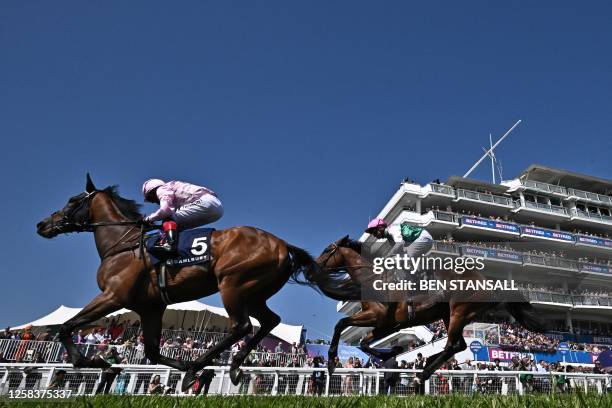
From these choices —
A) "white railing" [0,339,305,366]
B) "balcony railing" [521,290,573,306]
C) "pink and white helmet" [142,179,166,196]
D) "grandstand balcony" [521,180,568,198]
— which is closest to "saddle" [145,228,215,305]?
"pink and white helmet" [142,179,166,196]

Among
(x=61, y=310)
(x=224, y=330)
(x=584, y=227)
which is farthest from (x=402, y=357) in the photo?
(x=584, y=227)

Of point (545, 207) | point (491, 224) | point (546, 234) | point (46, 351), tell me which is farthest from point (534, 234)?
point (46, 351)

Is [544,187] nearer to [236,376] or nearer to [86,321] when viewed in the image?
[236,376]

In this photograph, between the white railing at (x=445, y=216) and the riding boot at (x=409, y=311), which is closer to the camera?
the riding boot at (x=409, y=311)

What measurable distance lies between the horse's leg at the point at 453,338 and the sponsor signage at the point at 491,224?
34419mm

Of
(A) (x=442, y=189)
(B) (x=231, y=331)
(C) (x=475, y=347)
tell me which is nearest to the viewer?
(B) (x=231, y=331)

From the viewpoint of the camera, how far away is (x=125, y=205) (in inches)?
254

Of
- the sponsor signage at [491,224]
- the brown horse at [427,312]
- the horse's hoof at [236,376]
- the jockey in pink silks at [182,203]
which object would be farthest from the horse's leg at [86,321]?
the sponsor signage at [491,224]

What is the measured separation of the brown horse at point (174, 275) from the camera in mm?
5336

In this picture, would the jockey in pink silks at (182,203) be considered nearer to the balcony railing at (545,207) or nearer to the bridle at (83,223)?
the bridle at (83,223)

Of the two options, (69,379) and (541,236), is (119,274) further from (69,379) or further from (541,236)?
(541,236)

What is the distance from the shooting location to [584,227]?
46.2 metres

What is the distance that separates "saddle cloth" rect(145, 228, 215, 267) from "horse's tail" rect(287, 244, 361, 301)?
1.19 meters

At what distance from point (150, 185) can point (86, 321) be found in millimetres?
1910
